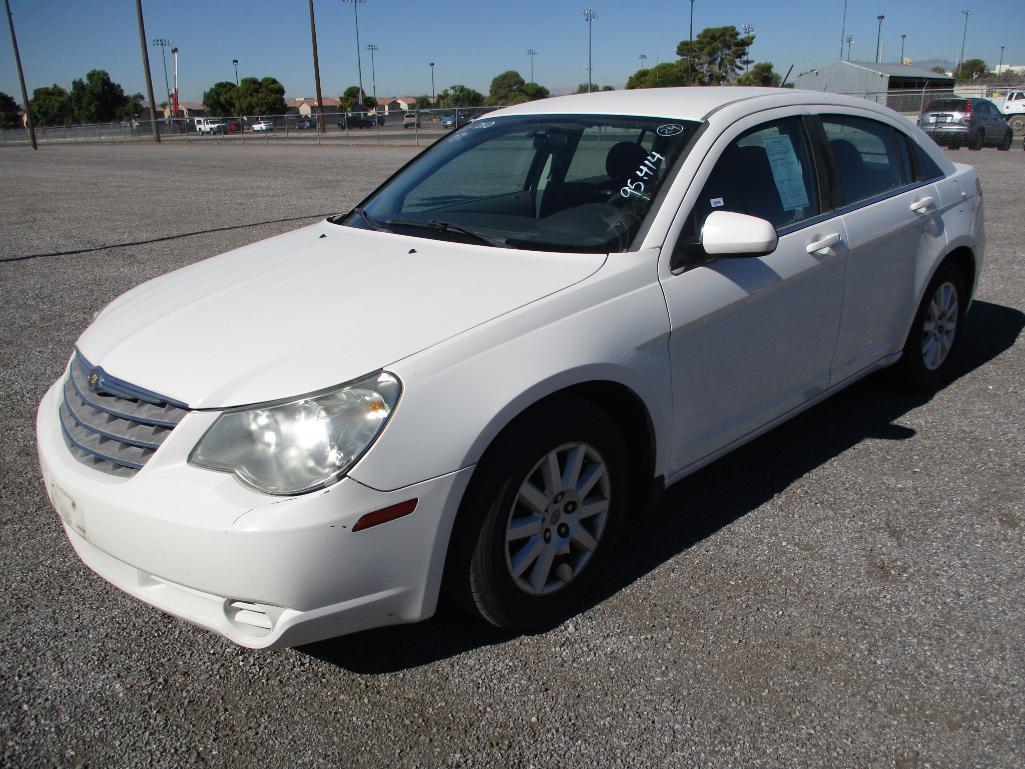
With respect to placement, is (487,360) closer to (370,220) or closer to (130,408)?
(130,408)

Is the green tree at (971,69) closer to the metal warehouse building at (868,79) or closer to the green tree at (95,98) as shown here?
the metal warehouse building at (868,79)

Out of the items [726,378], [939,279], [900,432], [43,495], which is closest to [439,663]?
[726,378]

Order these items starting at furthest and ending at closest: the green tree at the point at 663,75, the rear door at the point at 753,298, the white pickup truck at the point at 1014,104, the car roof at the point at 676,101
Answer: the green tree at the point at 663,75, the white pickup truck at the point at 1014,104, the car roof at the point at 676,101, the rear door at the point at 753,298

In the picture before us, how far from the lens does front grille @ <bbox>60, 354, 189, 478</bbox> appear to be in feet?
7.97

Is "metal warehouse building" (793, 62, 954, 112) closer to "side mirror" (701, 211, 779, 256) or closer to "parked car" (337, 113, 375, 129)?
"parked car" (337, 113, 375, 129)

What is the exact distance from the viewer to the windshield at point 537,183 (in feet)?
10.5

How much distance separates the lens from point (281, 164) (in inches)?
996

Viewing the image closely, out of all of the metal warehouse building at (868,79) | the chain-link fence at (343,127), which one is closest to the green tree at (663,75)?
the metal warehouse building at (868,79)

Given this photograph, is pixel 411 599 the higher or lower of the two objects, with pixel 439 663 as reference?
higher

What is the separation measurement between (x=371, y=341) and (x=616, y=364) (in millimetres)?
774

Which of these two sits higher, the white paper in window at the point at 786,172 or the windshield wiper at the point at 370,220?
the white paper in window at the point at 786,172

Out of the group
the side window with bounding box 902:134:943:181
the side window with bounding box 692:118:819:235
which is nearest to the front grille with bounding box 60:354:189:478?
the side window with bounding box 692:118:819:235

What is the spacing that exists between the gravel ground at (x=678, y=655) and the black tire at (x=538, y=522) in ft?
0.49

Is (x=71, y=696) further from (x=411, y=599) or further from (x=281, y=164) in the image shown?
(x=281, y=164)
